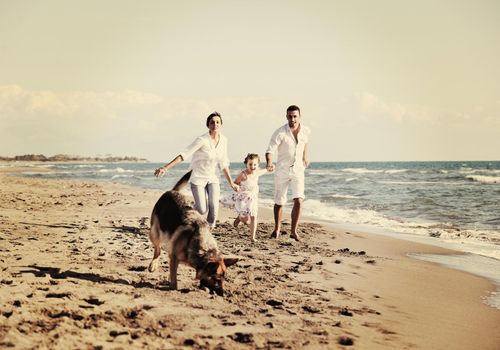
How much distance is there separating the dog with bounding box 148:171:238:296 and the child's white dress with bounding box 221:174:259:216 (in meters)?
2.98

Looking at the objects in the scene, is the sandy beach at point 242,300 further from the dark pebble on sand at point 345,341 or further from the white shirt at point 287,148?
the white shirt at point 287,148

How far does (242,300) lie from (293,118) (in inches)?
189

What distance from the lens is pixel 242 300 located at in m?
4.41

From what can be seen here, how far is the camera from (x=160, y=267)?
574cm

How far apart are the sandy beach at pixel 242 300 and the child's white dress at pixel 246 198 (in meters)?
0.76

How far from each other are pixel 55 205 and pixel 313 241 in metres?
8.67

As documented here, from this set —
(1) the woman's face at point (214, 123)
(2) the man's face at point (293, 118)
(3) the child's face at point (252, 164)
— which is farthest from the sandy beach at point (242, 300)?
(2) the man's face at point (293, 118)

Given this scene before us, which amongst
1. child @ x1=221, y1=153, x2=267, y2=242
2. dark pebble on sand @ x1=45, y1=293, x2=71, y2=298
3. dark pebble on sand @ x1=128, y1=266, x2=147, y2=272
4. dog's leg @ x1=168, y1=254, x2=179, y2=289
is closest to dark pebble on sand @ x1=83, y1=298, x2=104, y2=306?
dark pebble on sand @ x1=45, y1=293, x2=71, y2=298

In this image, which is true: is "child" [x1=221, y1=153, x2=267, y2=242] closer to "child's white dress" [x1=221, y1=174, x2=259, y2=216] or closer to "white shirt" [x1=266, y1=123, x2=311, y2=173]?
"child's white dress" [x1=221, y1=174, x2=259, y2=216]

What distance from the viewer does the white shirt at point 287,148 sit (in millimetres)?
8477

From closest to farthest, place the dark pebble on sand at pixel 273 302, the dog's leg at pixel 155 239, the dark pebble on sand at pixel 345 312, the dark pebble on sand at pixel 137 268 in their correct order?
the dark pebble on sand at pixel 345 312
the dark pebble on sand at pixel 273 302
the dog's leg at pixel 155 239
the dark pebble on sand at pixel 137 268

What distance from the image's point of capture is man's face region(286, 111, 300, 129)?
845 cm

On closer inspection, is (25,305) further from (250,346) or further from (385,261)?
(385,261)

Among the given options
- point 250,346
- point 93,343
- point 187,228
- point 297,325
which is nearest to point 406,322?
point 297,325
